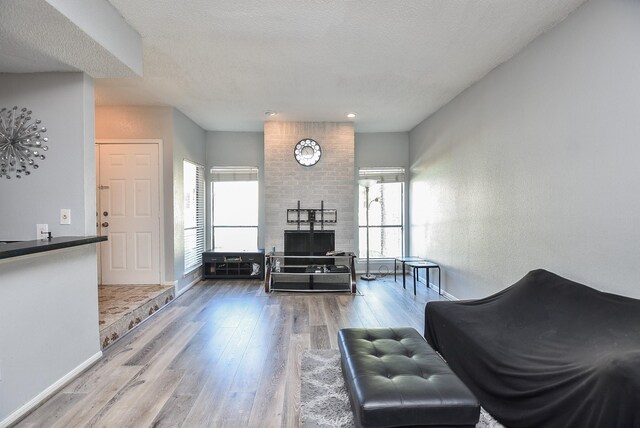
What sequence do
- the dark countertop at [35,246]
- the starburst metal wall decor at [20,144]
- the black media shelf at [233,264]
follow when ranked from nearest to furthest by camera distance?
the dark countertop at [35,246] < the starburst metal wall decor at [20,144] < the black media shelf at [233,264]

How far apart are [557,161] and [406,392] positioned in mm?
2144

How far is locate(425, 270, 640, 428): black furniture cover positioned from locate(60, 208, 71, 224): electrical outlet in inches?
120

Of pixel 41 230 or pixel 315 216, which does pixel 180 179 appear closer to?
pixel 315 216

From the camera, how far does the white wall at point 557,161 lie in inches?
79.0

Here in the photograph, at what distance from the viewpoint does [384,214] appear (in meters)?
6.43

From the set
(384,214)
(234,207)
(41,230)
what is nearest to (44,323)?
(41,230)

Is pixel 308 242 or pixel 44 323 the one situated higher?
pixel 308 242

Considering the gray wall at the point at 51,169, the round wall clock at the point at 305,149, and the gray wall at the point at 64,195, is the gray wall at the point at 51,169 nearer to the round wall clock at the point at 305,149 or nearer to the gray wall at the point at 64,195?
the gray wall at the point at 64,195

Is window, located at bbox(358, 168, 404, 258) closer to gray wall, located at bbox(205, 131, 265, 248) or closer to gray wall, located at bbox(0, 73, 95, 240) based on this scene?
gray wall, located at bbox(205, 131, 265, 248)

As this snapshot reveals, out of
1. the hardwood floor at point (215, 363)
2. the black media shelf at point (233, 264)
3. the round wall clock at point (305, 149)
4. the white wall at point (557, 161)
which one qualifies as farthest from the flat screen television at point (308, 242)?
the white wall at point (557, 161)

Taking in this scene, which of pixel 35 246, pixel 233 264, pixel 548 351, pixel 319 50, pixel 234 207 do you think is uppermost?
pixel 319 50

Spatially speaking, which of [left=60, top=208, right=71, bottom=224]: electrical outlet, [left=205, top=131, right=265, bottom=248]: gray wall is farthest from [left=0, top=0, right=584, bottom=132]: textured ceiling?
[left=60, top=208, right=71, bottom=224]: electrical outlet

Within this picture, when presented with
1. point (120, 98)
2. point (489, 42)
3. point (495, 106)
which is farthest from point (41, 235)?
point (495, 106)

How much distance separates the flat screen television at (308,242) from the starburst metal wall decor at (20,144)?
11.3ft
